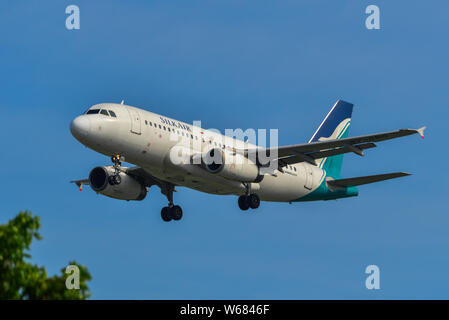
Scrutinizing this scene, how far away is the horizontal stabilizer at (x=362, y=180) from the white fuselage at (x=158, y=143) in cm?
495

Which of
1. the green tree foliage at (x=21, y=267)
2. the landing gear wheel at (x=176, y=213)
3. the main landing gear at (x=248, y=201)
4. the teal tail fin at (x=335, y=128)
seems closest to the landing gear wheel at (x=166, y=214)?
the landing gear wheel at (x=176, y=213)

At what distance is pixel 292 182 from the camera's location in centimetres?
5369

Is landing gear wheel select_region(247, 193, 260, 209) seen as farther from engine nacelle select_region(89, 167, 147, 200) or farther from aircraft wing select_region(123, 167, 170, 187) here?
engine nacelle select_region(89, 167, 147, 200)

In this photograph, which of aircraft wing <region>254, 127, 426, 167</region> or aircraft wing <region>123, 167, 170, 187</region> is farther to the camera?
aircraft wing <region>123, 167, 170, 187</region>

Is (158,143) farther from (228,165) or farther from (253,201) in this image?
(253,201)

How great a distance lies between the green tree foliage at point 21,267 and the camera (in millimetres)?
20156

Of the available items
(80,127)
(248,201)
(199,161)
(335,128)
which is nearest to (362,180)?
(248,201)

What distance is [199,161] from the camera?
156 ft

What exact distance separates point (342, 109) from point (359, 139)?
1812 cm

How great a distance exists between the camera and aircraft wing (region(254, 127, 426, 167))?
45.2 m

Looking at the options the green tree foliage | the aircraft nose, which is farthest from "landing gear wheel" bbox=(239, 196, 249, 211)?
the green tree foliage

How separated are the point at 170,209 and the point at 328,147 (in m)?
11.7
